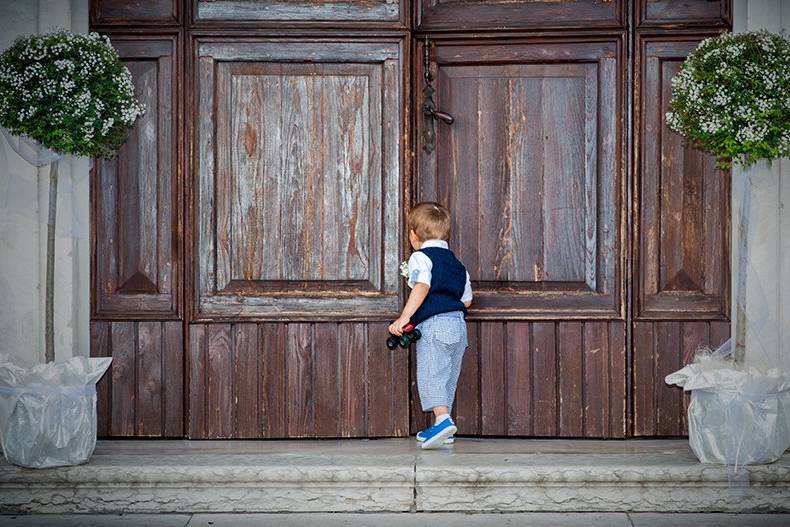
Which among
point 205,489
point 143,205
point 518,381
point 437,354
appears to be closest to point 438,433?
point 437,354

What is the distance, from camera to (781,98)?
518 cm

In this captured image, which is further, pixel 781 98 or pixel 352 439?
pixel 352 439

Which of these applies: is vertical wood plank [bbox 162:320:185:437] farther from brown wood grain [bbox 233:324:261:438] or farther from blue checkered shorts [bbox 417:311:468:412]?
blue checkered shorts [bbox 417:311:468:412]

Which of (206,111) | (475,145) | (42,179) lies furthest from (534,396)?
(42,179)

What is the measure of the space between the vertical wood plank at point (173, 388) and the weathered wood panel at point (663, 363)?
227cm

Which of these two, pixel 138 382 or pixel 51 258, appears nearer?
pixel 51 258

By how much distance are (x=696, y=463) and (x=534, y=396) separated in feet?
3.14

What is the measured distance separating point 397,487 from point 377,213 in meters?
1.43

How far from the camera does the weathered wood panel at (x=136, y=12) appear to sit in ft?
19.4

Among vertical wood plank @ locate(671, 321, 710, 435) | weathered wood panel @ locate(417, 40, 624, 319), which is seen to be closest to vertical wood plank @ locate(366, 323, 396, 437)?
weathered wood panel @ locate(417, 40, 624, 319)

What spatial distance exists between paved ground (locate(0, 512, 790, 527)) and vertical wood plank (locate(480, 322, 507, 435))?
0.86 m

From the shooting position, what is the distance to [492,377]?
6000 millimetres

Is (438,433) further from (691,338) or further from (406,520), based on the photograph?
(691,338)

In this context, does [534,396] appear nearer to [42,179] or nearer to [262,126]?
[262,126]
